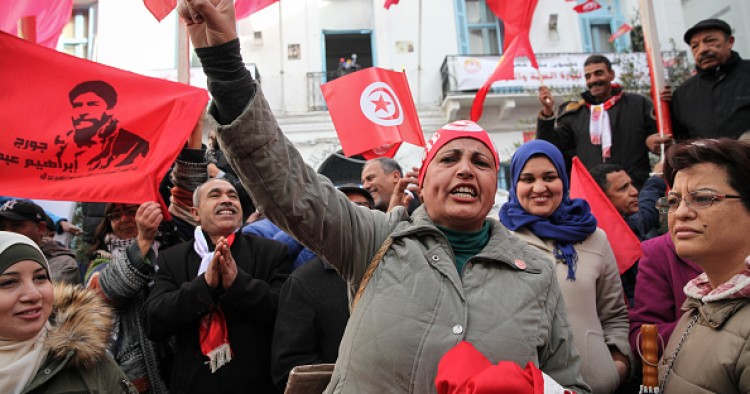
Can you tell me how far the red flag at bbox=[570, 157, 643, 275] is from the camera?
12.0 ft

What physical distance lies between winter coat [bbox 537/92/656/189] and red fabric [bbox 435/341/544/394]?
360cm

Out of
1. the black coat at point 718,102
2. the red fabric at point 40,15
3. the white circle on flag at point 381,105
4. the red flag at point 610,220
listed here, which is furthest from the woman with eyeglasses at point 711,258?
the red fabric at point 40,15

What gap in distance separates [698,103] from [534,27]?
1232 cm

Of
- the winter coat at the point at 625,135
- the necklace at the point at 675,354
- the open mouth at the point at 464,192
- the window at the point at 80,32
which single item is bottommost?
the necklace at the point at 675,354

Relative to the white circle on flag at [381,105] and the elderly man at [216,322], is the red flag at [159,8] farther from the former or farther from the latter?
the elderly man at [216,322]

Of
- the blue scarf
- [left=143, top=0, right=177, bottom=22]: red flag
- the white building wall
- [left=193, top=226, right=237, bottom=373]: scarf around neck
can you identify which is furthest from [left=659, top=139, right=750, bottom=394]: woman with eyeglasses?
the white building wall

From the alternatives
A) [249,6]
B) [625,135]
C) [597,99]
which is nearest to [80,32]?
[249,6]

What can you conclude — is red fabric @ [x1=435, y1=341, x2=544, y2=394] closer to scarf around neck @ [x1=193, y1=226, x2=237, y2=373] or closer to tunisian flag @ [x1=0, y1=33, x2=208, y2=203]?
scarf around neck @ [x1=193, y1=226, x2=237, y2=373]

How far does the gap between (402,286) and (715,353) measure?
104cm

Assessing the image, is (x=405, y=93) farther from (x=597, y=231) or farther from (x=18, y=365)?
(x=18, y=365)

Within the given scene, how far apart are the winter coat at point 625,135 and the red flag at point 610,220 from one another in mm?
966

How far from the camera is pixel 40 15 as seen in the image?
215 inches

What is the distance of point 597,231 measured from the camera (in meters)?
3.21

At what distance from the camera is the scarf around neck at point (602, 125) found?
5.10 metres
